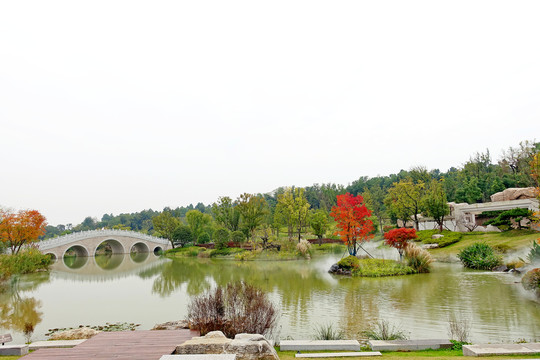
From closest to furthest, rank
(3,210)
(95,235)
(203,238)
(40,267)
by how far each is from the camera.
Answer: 1. (40,267)
2. (3,210)
3. (95,235)
4. (203,238)

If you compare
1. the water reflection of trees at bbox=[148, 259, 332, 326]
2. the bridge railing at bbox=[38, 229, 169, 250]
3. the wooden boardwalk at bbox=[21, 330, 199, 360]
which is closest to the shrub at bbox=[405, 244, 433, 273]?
the water reflection of trees at bbox=[148, 259, 332, 326]

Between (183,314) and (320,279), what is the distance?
7600mm

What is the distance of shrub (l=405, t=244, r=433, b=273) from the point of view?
1628 centimetres

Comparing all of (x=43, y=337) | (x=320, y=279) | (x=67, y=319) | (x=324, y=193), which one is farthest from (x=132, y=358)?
(x=324, y=193)

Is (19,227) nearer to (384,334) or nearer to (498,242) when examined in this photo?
(384,334)

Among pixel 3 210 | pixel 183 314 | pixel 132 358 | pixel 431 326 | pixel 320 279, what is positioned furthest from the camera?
pixel 3 210

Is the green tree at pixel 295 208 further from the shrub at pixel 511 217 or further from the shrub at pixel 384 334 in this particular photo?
the shrub at pixel 384 334

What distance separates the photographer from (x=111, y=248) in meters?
46.2

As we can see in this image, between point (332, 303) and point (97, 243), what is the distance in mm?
36016

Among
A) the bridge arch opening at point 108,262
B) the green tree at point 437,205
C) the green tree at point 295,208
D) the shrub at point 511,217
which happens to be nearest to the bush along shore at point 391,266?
the shrub at point 511,217

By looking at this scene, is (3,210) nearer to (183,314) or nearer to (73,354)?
(183,314)

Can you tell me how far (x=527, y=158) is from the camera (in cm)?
3309

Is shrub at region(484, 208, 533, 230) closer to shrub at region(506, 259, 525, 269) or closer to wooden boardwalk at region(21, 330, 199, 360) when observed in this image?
shrub at region(506, 259, 525, 269)

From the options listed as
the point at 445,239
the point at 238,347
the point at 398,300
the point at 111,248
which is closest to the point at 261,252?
the point at 445,239
